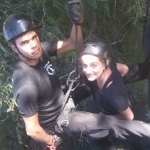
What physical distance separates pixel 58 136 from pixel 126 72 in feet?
3.08

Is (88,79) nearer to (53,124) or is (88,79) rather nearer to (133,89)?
(53,124)

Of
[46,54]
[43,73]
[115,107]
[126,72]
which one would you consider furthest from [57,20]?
[115,107]

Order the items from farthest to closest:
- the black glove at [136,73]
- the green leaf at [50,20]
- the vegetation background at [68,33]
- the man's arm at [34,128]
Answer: the vegetation background at [68,33] < the green leaf at [50,20] < the black glove at [136,73] < the man's arm at [34,128]

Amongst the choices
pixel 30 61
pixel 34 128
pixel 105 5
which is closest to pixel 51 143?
pixel 34 128

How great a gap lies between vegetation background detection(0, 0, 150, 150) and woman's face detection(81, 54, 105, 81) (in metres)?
0.60

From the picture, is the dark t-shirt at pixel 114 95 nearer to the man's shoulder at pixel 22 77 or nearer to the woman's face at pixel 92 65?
the woman's face at pixel 92 65

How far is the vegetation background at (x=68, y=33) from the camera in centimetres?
298

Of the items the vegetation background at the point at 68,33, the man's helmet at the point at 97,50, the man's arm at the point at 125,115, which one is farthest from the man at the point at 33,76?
the man's arm at the point at 125,115

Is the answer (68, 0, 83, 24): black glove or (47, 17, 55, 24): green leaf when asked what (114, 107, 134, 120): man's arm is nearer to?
(68, 0, 83, 24): black glove

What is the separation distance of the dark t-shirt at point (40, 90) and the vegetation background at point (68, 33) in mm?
446

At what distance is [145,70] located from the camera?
8.36 ft

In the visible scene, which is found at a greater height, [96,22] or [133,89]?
[96,22]

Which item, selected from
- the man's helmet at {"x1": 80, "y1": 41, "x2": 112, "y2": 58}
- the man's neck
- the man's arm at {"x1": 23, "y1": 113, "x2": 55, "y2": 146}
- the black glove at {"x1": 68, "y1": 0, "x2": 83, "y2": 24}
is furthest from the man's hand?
the black glove at {"x1": 68, "y1": 0, "x2": 83, "y2": 24}

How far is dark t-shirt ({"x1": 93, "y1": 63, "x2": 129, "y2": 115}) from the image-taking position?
2352mm
